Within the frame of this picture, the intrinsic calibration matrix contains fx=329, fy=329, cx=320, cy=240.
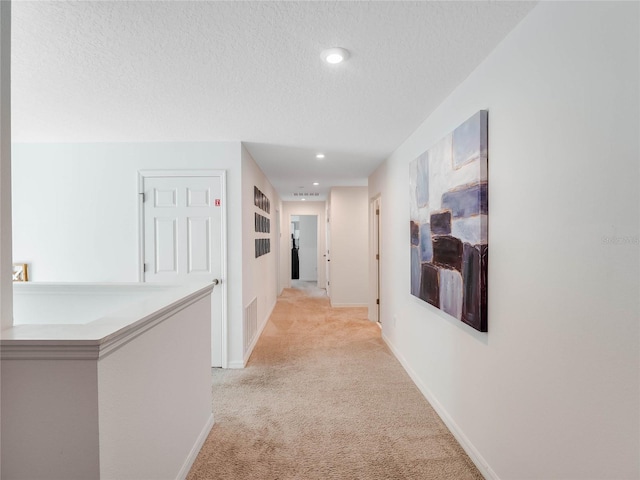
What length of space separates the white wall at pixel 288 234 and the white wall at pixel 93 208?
195 inches

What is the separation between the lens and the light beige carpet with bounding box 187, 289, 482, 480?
187 centimetres

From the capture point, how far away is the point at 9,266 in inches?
43.8

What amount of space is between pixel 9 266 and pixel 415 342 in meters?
2.80

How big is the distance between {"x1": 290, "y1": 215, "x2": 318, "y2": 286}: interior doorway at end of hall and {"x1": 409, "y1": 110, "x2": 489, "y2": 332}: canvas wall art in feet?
24.0

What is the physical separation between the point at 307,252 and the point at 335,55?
860cm

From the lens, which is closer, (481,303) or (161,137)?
(481,303)

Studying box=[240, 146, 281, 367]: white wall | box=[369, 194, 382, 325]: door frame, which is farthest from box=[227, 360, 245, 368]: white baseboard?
box=[369, 194, 382, 325]: door frame

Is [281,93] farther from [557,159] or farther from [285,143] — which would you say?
[557,159]

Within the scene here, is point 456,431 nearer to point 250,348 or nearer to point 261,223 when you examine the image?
point 250,348

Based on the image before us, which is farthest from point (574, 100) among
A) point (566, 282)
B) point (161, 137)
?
point (161, 137)

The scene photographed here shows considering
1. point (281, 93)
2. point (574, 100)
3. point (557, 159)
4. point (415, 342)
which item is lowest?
point (415, 342)

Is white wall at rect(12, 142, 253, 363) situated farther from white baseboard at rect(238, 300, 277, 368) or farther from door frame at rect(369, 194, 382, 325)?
door frame at rect(369, 194, 382, 325)

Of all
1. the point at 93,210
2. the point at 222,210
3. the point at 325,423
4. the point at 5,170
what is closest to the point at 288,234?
the point at 222,210

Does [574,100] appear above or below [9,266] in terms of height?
above
